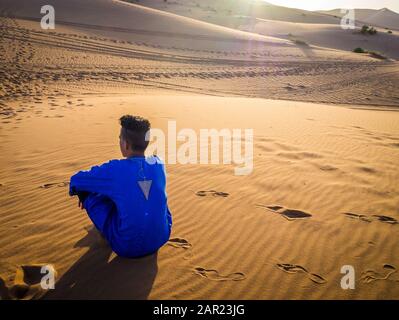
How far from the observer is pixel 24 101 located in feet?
29.1

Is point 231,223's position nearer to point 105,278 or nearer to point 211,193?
point 211,193

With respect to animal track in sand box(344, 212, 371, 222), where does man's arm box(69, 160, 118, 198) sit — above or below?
above

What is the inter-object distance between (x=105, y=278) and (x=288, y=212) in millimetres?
2240

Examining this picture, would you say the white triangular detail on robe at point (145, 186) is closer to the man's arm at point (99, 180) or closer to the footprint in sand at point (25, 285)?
the man's arm at point (99, 180)

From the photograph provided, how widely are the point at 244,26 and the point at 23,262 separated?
39464 millimetres

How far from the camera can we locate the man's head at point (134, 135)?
2660 mm

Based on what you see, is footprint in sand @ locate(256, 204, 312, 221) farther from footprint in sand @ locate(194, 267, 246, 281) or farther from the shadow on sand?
the shadow on sand

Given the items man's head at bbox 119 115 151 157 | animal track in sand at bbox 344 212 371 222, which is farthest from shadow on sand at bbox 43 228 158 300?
animal track in sand at bbox 344 212 371 222

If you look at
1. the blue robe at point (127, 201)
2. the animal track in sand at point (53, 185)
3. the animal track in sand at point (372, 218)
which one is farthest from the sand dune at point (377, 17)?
the blue robe at point (127, 201)

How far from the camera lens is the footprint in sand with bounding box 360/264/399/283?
2889mm

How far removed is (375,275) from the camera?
2.94 metres

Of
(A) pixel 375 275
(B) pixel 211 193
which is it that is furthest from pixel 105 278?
(A) pixel 375 275

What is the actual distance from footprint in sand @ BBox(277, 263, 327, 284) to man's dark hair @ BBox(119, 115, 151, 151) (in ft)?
5.55
